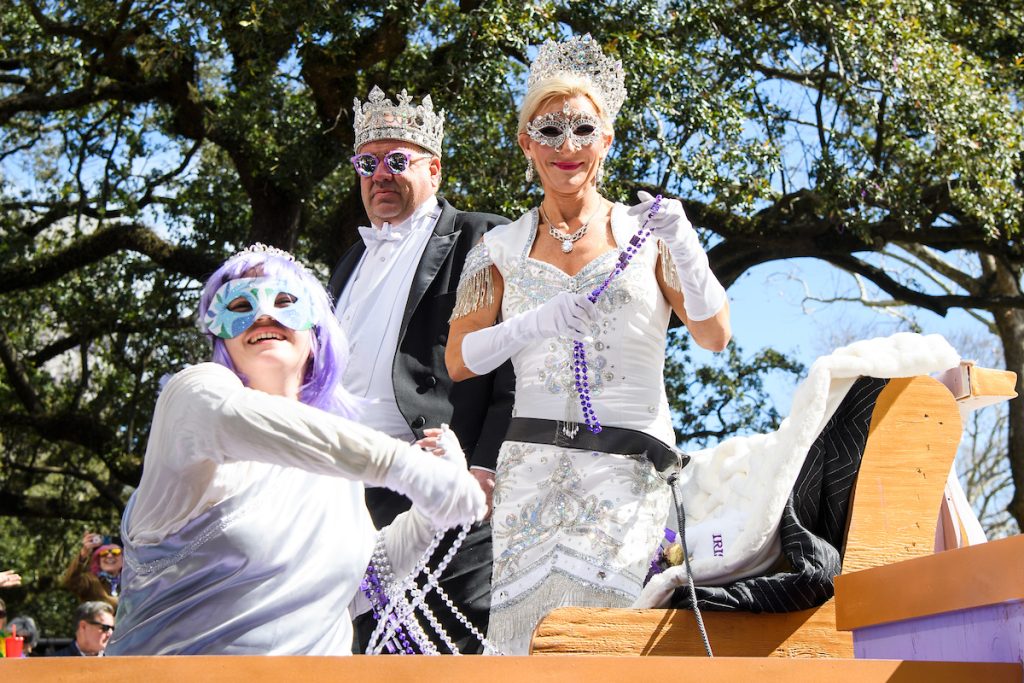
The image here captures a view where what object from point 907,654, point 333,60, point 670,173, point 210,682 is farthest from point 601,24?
point 210,682

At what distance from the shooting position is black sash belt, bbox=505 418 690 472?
291 centimetres

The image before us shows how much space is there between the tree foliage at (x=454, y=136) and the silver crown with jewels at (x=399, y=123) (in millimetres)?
3580

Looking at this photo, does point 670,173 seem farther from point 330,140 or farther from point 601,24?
point 330,140

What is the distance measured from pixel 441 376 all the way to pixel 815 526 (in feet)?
3.98

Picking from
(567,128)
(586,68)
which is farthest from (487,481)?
(586,68)

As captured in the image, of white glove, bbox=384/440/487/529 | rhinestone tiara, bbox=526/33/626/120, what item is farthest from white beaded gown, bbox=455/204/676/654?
white glove, bbox=384/440/487/529

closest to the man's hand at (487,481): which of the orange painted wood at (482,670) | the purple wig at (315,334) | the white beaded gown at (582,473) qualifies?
the white beaded gown at (582,473)

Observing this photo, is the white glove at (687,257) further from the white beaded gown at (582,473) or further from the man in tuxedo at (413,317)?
the man in tuxedo at (413,317)

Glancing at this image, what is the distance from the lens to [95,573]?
20.5 ft

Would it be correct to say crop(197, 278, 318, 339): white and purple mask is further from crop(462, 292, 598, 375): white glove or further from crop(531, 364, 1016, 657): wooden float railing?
crop(531, 364, 1016, 657): wooden float railing

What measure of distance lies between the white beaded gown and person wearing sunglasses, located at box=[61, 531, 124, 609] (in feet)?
12.4

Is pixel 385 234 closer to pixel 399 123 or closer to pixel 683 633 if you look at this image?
pixel 399 123

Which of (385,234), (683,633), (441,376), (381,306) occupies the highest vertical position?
(385,234)

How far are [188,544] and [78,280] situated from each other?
10028 millimetres
